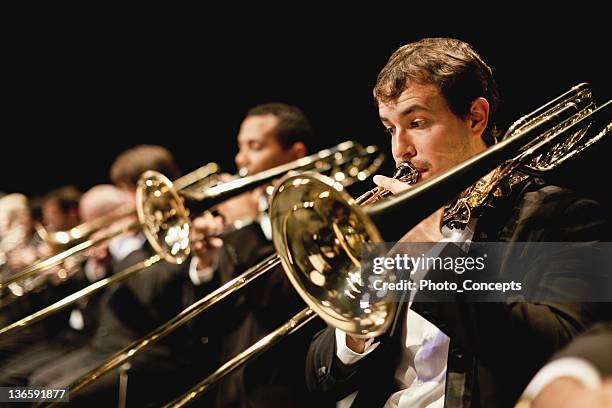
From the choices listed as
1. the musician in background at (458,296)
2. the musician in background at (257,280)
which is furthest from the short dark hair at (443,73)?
the musician in background at (257,280)

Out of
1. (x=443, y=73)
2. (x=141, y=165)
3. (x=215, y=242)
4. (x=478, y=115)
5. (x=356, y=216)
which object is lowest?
(x=356, y=216)

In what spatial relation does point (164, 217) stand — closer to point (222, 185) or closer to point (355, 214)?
point (222, 185)

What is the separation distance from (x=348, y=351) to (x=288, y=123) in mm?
1492

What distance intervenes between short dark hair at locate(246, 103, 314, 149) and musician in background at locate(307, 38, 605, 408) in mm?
1180

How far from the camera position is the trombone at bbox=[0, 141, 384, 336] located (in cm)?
248

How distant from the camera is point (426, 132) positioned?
5.18ft

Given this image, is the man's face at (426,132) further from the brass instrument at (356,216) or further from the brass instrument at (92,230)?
the brass instrument at (92,230)

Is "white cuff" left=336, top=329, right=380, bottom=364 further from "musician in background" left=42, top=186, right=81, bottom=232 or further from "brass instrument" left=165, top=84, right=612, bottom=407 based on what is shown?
"musician in background" left=42, top=186, right=81, bottom=232

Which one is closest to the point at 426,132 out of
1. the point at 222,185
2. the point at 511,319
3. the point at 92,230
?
the point at 511,319

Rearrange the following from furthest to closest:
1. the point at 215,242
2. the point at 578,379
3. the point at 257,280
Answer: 1. the point at 215,242
2. the point at 257,280
3. the point at 578,379

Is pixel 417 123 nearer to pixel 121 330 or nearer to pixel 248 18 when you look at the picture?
pixel 248 18

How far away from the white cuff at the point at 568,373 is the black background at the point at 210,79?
1.28 metres

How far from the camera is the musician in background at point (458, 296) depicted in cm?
128

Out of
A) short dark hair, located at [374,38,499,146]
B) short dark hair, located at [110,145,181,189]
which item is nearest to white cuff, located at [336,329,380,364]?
short dark hair, located at [374,38,499,146]
